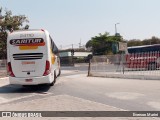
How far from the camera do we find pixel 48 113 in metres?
8.98

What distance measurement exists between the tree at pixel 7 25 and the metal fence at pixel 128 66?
83.3ft

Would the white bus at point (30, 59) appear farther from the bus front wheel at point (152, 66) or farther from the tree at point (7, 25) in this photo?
the tree at point (7, 25)

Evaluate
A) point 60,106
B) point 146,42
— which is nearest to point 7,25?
point 60,106

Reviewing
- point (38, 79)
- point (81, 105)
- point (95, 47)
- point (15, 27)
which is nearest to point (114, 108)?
point (81, 105)

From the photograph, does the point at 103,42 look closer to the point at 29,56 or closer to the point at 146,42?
the point at 146,42

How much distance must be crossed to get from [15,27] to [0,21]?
2511 millimetres

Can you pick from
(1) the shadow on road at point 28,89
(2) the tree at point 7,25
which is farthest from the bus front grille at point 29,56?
(2) the tree at point 7,25

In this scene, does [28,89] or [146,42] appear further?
[146,42]

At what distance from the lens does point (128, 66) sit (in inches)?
848

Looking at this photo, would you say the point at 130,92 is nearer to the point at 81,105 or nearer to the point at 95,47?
the point at 81,105

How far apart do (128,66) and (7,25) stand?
30.1 m

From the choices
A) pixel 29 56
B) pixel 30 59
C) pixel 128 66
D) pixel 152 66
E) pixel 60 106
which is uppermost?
pixel 29 56

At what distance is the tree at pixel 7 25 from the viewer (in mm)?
45781

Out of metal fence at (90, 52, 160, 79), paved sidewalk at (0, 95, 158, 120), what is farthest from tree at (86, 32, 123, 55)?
paved sidewalk at (0, 95, 158, 120)
